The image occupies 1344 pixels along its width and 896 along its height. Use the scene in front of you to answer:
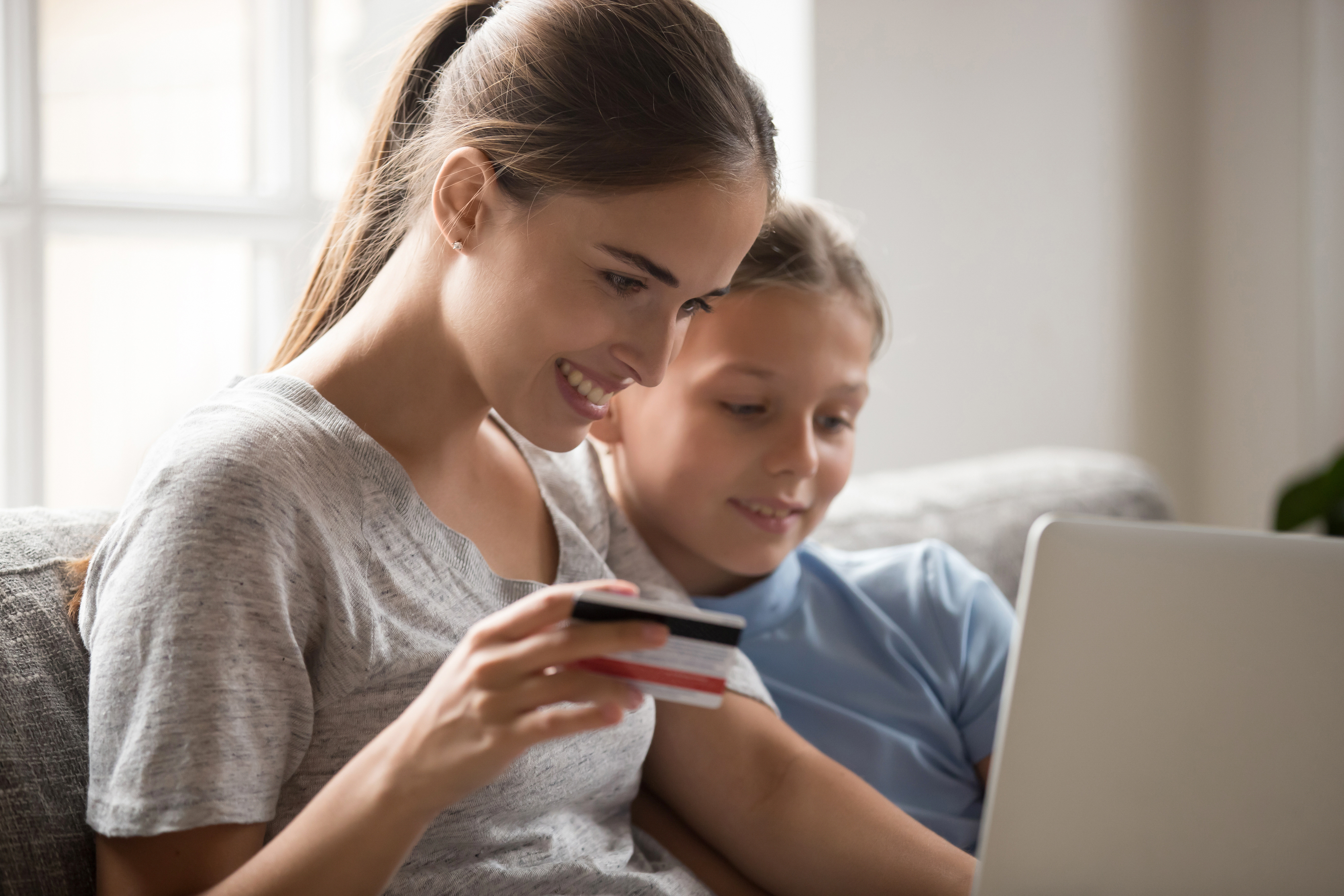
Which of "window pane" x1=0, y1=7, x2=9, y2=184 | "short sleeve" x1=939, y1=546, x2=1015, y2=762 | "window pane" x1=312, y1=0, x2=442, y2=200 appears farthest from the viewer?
"window pane" x1=312, y1=0, x2=442, y2=200

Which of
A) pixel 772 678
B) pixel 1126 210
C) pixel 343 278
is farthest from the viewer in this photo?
pixel 1126 210

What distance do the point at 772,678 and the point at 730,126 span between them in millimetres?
659

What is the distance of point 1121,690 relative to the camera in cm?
71

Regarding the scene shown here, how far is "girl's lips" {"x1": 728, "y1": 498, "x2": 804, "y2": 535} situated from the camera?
1224mm

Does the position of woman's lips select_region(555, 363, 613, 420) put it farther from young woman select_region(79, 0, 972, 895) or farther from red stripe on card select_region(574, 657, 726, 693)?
red stripe on card select_region(574, 657, 726, 693)

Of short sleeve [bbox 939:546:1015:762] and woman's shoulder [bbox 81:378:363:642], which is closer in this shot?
woman's shoulder [bbox 81:378:363:642]

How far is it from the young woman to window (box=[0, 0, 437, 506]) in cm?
103

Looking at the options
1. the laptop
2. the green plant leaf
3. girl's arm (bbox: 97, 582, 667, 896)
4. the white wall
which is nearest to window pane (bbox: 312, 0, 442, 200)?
the white wall

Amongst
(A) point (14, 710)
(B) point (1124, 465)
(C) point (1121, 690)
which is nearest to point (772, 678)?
(C) point (1121, 690)

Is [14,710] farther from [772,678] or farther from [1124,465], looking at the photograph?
[1124,465]

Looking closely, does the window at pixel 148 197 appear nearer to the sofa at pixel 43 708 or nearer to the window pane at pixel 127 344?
the window pane at pixel 127 344

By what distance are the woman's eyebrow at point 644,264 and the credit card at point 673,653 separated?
325 millimetres

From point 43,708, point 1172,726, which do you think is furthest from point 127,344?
point 1172,726

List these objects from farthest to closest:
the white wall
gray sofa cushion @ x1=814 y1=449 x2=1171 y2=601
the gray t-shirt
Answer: the white wall, gray sofa cushion @ x1=814 y1=449 x2=1171 y2=601, the gray t-shirt
